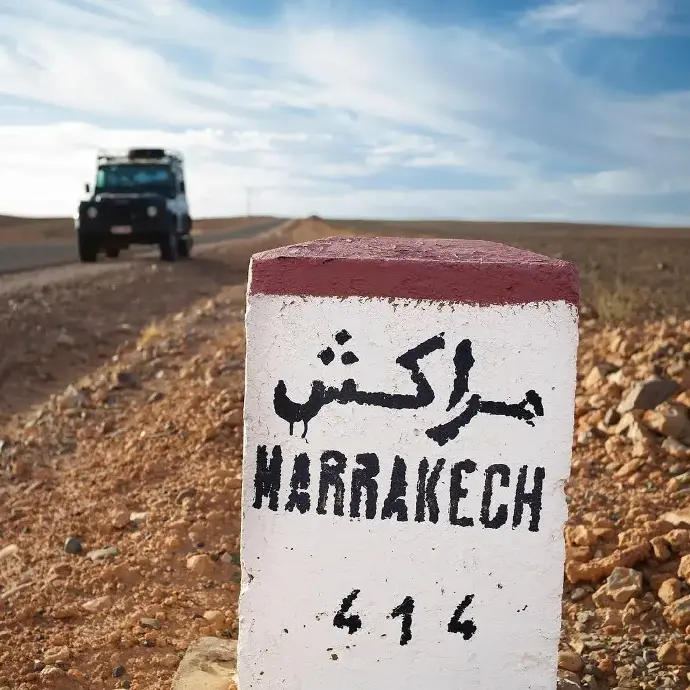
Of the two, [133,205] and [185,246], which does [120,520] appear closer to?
[133,205]

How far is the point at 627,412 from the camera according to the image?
16.3 feet

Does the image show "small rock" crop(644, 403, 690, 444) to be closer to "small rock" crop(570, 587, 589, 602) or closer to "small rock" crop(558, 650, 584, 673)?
"small rock" crop(570, 587, 589, 602)

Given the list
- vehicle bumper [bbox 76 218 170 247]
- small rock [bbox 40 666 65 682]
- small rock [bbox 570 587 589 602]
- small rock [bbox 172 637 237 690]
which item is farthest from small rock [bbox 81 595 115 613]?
vehicle bumper [bbox 76 218 170 247]

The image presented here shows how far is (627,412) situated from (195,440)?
8.19 feet

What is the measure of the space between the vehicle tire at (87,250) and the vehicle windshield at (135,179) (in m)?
1.02

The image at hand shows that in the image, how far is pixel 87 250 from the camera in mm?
15914

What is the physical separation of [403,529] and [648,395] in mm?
3295

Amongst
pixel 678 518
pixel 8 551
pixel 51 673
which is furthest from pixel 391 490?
pixel 8 551

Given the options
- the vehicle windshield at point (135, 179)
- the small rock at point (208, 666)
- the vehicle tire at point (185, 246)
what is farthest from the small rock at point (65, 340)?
the vehicle tire at point (185, 246)

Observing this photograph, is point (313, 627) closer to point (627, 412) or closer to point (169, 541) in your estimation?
point (169, 541)

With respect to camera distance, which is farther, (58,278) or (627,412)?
(58,278)

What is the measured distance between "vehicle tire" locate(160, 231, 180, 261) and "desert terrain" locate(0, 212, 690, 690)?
701 cm

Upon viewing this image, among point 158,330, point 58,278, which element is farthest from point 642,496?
point 58,278

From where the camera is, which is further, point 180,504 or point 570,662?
point 180,504
